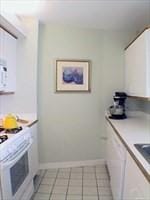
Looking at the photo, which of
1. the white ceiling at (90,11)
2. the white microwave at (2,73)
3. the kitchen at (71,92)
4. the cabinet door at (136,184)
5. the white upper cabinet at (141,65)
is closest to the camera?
the cabinet door at (136,184)

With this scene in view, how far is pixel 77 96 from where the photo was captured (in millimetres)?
3375

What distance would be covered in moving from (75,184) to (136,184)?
1.69 meters

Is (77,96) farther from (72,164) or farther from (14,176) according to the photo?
(14,176)

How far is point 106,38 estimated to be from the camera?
11.1ft

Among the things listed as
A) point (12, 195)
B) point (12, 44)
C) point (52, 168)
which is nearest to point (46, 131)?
point (52, 168)

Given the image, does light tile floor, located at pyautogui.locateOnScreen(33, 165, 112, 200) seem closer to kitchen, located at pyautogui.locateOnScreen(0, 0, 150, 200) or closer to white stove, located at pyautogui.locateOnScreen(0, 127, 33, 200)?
kitchen, located at pyautogui.locateOnScreen(0, 0, 150, 200)

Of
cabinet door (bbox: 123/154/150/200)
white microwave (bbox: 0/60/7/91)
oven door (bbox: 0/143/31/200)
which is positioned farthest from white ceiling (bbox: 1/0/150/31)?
cabinet door (bbox: 123/154/150/200)

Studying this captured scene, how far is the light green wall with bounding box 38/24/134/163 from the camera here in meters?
3.28

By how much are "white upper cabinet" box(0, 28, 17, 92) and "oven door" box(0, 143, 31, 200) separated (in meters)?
0.95

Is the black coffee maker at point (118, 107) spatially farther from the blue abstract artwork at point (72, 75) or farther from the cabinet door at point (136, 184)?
the cabinet door at point (136, 184)

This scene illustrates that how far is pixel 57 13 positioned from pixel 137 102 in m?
1.86

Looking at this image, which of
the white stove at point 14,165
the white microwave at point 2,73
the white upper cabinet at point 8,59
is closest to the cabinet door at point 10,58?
the white upper cabinet at point 8,59

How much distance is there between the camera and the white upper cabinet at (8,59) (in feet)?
7.96

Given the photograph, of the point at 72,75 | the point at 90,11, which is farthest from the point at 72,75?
the point at 90,11
